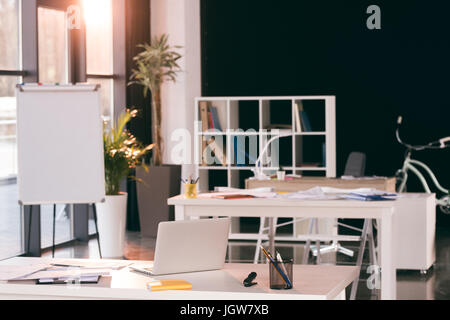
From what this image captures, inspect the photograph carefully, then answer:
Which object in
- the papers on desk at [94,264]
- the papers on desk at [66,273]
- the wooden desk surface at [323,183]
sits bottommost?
the papers on desk at [94,264]

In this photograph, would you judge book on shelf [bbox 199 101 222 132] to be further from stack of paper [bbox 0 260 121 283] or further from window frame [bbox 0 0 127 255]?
stack of paper [bbox 0 260 121 283]

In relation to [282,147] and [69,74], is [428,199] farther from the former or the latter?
[69,74]

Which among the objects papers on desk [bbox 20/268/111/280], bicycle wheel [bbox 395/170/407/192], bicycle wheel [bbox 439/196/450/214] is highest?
papers on desk [bbox 20/268/111/280]

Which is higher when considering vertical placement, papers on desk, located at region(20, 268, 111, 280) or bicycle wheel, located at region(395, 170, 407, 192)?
papers on desk, located at region(20, 268, 111, 280)

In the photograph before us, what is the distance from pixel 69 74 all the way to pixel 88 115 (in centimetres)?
295

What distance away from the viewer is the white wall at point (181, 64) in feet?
28.6

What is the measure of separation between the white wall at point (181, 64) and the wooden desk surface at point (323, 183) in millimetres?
2092

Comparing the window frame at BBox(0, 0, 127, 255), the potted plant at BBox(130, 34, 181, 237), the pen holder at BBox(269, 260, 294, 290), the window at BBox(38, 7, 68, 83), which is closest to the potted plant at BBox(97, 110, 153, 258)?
the window frame at BBox(0, 0, 127, 255)

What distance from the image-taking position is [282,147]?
9602mm

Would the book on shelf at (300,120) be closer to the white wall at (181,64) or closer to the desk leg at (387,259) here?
the white wall at (181,64)

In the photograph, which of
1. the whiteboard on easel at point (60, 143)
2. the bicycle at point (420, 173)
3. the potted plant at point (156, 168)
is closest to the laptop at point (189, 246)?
the whiteboard on easel at point (60, 143)

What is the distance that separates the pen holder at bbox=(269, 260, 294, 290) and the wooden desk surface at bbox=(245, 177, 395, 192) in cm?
376

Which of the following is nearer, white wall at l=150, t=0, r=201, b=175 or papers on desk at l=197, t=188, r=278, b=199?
papers on desk at l=197, t=188, r=278, b=199

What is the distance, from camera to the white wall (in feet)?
28.6
